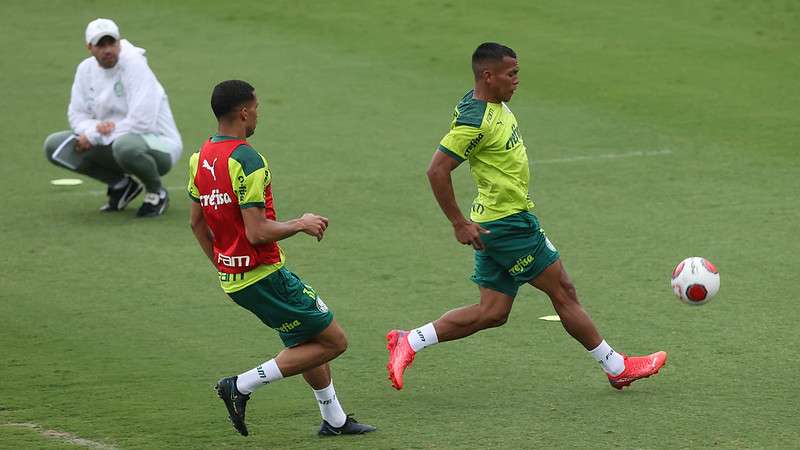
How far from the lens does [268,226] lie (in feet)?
22.5

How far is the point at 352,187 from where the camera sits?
13.5 meters

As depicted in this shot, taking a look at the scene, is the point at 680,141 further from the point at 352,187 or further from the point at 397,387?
the point at 397,387

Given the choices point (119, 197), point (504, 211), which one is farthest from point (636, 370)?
point (119, 197)

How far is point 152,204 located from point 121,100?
985 millimetres

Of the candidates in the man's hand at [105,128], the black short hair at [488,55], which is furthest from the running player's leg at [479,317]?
the man's hand at [105,128]

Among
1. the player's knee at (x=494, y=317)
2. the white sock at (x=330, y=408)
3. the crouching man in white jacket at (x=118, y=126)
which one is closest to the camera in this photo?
the white sock at (x=330, y=408)

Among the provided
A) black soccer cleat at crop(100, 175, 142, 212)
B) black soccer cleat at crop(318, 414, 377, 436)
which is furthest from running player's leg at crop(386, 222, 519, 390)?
black soccer cleat at crop(100, 175, 142, 212)

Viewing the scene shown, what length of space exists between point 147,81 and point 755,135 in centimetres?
650

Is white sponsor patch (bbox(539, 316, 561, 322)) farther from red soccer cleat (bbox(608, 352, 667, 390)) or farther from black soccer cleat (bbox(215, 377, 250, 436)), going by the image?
black soccer cleat (bbox(215, 377, 250, 436))

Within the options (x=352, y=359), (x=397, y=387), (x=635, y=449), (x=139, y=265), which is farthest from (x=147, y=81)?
(x=635, y=449)

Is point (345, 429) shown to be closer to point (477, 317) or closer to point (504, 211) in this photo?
point (477, 317)

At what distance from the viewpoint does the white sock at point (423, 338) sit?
323 inches

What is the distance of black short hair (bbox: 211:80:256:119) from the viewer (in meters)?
7.05

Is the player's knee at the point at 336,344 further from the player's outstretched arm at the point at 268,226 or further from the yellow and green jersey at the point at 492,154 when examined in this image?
the yellow and green jersey at the point at 492,154
